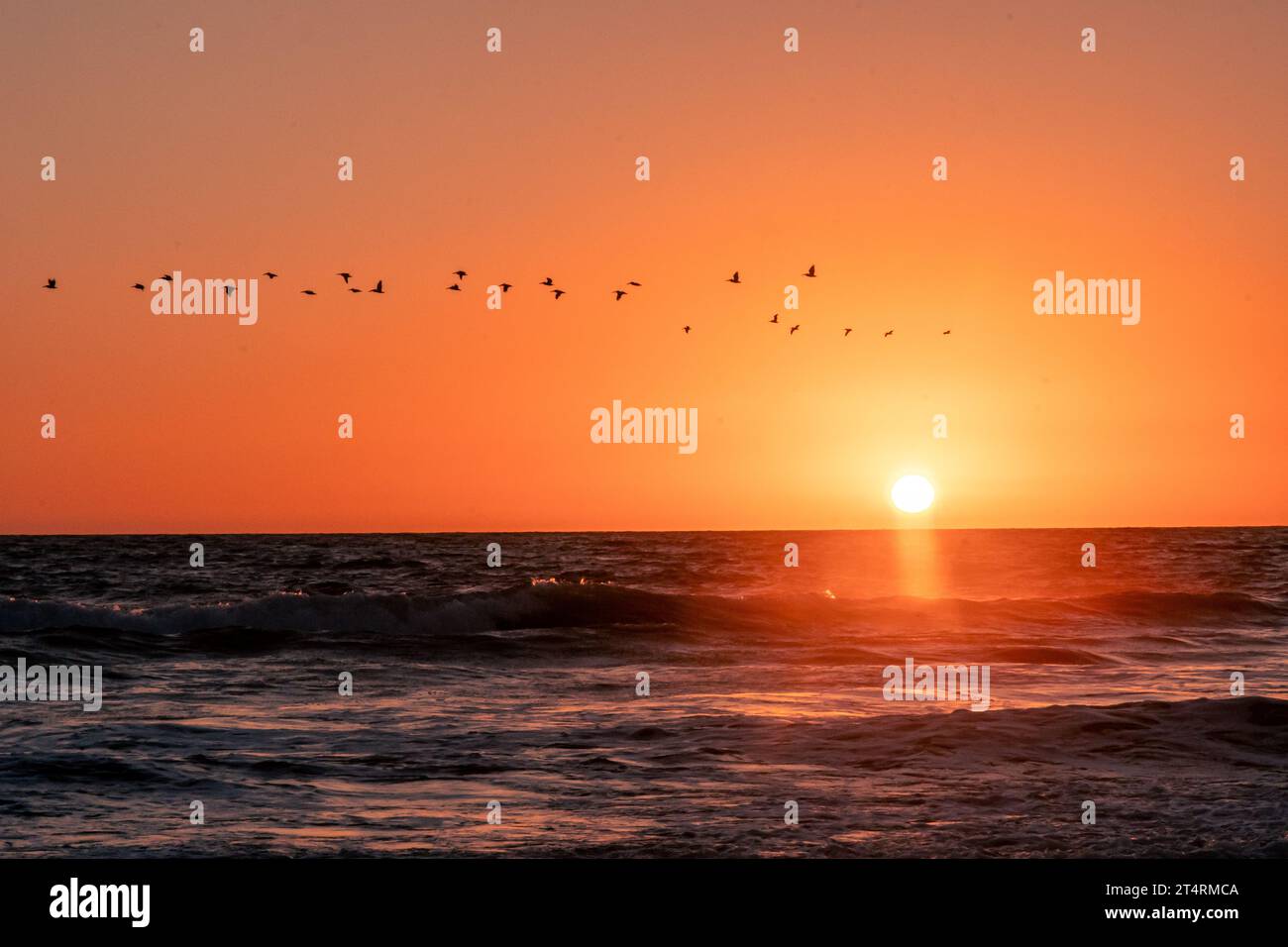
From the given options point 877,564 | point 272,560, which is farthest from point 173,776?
point 877,564

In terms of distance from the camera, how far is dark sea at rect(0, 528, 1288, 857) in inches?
438

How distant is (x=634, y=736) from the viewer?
52.6ft

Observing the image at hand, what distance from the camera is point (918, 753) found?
581 inches

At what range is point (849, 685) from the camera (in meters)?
22.0

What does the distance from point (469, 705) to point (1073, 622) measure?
75.2 ft

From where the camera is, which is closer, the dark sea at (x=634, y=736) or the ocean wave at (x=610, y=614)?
the dark sea at (x=634, y=736)

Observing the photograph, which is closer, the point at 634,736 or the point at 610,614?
the point at 634,736

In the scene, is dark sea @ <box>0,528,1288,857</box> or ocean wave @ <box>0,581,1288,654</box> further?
ocean wave @ <box>0,581,1288,654</box>

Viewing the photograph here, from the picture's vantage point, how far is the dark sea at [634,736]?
36.5 feet
